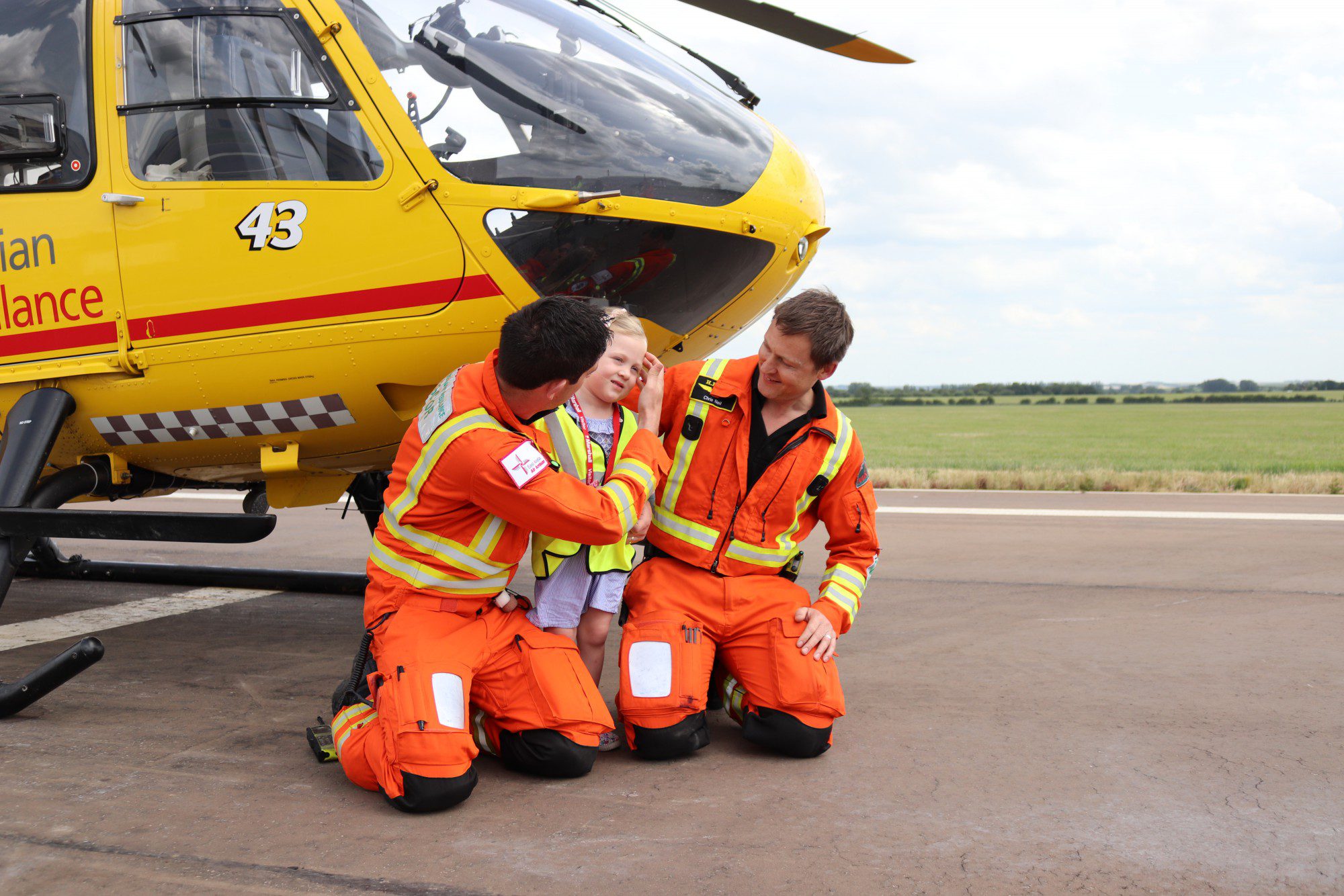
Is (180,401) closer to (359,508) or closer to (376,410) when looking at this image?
(376,410)

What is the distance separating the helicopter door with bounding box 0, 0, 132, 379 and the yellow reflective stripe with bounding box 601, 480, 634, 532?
1.94m

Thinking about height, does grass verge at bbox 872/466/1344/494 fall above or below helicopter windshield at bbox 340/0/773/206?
below

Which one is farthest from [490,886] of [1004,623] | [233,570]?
[233,570]

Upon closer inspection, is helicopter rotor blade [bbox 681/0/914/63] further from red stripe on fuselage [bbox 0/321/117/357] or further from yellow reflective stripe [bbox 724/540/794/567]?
red stripe on fuselage [bbox 0/321/117/357]

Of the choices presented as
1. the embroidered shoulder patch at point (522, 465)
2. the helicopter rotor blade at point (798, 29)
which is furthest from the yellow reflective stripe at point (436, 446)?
the helicopter rotor blade at point (798, 29)

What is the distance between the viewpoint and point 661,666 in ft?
10.7

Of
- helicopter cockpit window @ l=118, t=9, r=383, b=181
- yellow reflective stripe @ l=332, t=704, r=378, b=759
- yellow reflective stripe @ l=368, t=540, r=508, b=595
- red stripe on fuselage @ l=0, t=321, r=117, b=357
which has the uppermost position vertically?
helicopter cockpit window @ l=118, t=9, r=383, b=181

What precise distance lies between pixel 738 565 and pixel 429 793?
4.06ft

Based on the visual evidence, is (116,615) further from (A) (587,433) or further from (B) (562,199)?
(B) (562,199)

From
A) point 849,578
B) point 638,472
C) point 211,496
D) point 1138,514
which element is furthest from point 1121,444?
point 638,472

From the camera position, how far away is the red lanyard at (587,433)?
11.0ft

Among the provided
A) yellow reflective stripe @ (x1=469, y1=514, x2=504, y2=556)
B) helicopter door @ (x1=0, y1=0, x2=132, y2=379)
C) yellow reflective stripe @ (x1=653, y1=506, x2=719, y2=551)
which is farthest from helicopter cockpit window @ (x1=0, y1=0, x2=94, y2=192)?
yellow reflective stripe @ (x1=653, y1=506, x2=719, y2=551)

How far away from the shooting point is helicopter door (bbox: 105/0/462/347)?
3.48 m

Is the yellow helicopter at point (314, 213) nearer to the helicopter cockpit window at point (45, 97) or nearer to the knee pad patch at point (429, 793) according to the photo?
the helicopter cockpit window at point (45, 97)
